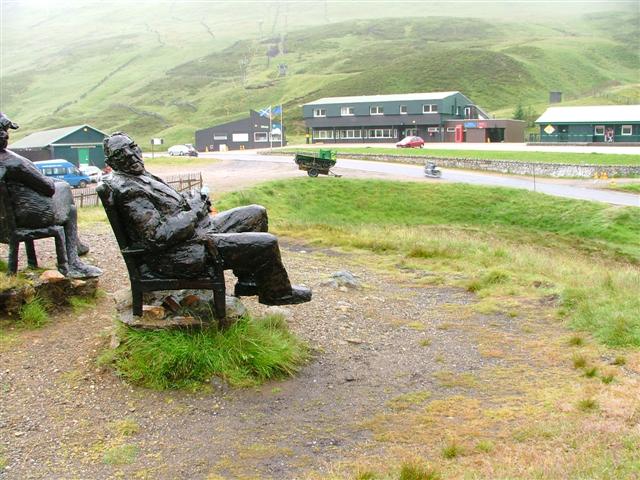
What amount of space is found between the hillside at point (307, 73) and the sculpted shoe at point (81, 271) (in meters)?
91.2

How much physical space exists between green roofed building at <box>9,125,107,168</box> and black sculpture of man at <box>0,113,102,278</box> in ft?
158

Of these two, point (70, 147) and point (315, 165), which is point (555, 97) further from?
point (315, 165)

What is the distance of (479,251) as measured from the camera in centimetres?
1619

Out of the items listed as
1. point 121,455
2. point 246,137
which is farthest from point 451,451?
point 246,137

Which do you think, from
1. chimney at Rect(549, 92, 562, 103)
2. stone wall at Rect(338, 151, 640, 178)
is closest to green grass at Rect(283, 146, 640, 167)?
stone wall at Rect(338, 151, 640, 178)

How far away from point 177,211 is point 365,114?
78.9 meters

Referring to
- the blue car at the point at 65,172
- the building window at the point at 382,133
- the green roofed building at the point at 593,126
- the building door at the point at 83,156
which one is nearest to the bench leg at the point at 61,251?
the blue car at the point at 65,172

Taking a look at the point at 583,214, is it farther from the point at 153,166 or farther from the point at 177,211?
→ the point at 153,166

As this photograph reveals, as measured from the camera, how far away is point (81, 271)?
9266mm

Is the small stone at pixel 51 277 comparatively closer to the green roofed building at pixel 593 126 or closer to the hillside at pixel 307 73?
the green roofed building at pixel 593 126

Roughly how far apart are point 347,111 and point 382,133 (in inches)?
196

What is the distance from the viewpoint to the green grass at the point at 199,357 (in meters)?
6.94

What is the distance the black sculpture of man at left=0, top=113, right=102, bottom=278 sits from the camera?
8586 mm

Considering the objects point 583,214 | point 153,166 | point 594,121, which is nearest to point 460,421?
point 583,214
